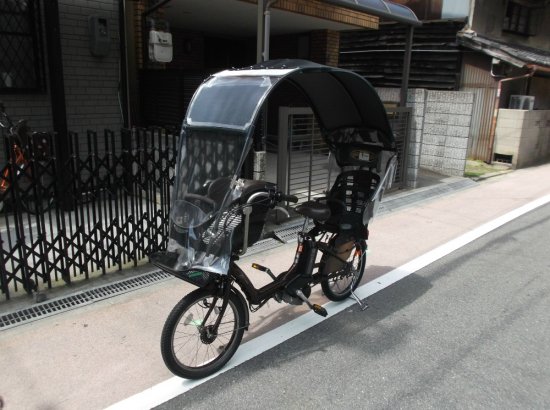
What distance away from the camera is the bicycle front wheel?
2922mm

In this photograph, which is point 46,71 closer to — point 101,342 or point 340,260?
point 101,342

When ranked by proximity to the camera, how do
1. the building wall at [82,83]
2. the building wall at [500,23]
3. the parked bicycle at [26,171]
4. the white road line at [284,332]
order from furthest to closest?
the building wall at [500,23]
the building wall at [82,83]
the parked bicycle at [26,171]
the white road line at [284,332]

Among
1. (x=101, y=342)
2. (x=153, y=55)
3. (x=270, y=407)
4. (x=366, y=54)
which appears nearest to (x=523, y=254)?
(x=270, y=407)

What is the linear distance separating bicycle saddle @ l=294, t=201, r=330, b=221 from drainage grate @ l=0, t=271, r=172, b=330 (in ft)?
5.65

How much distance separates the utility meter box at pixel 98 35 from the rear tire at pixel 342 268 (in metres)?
4.87

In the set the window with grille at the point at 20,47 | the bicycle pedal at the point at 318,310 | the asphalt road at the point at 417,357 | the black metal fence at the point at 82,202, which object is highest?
the window with grille at the point at 20,47

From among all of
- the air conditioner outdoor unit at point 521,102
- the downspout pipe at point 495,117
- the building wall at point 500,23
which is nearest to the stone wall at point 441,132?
the downspout pipe at point 495,117

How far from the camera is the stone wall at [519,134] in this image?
40.3 feet

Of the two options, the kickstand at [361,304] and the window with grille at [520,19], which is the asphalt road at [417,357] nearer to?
the kickstand at [361,304]

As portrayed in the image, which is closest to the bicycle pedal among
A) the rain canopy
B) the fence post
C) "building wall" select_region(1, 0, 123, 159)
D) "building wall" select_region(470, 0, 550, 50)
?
the rain canopy

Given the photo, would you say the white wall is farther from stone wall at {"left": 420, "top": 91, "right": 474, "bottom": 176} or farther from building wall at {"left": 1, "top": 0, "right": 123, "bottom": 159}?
building wall at {"left": 1, "top": 0, "right": 123, "bottom": 159}

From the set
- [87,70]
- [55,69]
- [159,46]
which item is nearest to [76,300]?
[55,69]

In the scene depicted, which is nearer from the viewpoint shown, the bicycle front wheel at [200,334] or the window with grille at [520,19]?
the bicycle front wheel at [200,334]

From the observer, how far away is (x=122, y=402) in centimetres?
285
